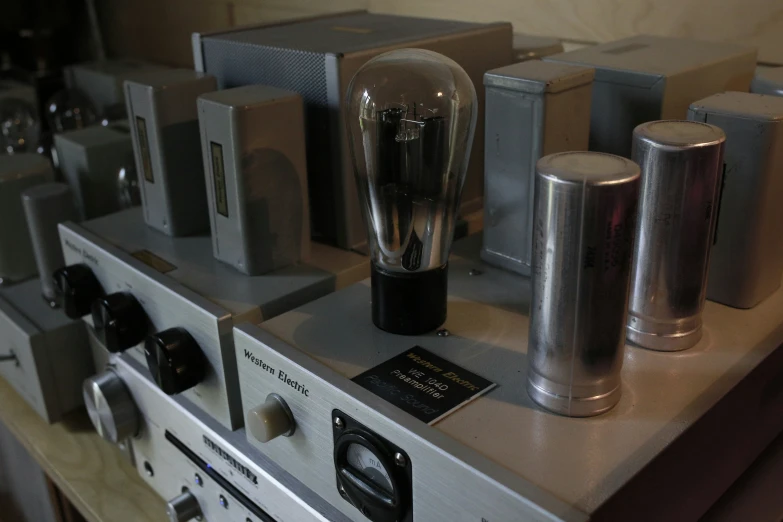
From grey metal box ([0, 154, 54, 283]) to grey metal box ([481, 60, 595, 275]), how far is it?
659 millimetres

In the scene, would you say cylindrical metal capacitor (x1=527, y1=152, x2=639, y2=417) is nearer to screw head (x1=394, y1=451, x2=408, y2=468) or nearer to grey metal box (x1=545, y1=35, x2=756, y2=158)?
screw head (x1=394, y1=451, x2=408, y2=468)

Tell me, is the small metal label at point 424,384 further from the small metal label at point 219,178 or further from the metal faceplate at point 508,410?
the small metal label at point 219,178

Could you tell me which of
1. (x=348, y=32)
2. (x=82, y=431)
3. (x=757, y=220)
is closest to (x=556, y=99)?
(x=757, y=220)

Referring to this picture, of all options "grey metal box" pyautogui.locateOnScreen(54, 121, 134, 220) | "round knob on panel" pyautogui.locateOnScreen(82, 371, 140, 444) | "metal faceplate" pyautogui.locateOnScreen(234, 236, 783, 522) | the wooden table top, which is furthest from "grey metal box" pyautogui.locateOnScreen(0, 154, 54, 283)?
"metal faceplate" pyautogui.locateOnScreen(234, 236, 783, 522)

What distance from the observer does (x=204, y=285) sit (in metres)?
0.71

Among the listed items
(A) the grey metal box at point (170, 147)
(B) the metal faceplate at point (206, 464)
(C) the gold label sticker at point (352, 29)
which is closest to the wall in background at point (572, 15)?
(C) the gold label sticker at point (352, 29)

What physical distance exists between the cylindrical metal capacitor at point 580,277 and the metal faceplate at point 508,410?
23 millimetres

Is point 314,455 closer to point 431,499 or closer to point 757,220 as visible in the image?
point 431,499

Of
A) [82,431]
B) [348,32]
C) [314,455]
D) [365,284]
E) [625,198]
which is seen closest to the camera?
[625,198]

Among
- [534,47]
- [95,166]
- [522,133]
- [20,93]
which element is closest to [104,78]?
[20,93]

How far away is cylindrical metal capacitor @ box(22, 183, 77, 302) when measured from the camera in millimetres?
920

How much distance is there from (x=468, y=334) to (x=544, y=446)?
0.15 meters

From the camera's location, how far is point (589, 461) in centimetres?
45

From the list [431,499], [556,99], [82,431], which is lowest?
[82,431]
